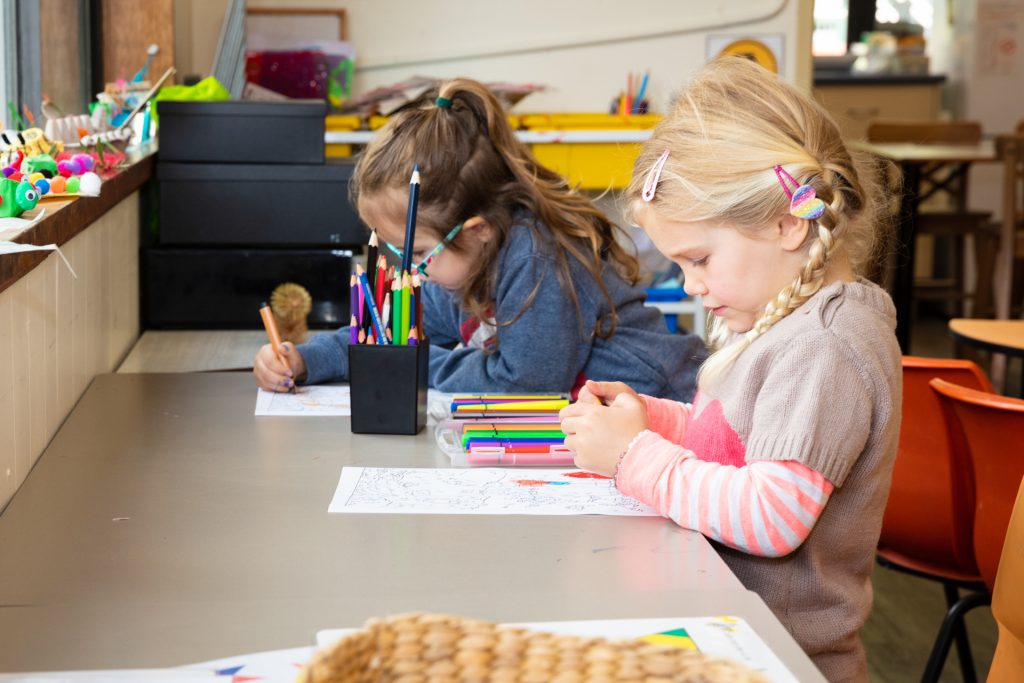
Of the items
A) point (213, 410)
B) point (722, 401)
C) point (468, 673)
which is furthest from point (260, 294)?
point (468, 673)

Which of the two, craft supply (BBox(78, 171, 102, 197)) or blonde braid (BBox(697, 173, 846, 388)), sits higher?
craft supply (BBox(78, 171, 102, 197))

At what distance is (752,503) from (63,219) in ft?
2.52

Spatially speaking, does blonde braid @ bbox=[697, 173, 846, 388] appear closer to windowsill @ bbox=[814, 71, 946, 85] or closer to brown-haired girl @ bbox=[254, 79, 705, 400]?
brown-haired girl @ bbox=[254, 79, 705, 400]

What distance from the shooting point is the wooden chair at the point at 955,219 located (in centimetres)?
508

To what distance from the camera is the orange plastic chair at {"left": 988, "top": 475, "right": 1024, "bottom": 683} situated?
107 cm

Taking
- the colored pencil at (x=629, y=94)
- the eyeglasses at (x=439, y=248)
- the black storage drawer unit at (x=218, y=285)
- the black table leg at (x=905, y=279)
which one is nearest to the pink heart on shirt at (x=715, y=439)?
the eyeglasses at (x=439, y=248)

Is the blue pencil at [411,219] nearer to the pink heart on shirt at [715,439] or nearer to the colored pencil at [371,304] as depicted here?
the colored pencil at [371,304]

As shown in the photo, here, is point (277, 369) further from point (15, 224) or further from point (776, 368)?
point (776, 368)

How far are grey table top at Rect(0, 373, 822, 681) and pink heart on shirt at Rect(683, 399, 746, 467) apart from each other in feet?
0.53

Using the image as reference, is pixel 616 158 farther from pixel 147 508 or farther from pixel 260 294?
pixel 147 508

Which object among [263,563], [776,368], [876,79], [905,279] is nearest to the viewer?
[263,563]

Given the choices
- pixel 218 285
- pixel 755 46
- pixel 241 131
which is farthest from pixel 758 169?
pixel 755 46

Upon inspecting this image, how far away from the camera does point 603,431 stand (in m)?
1.11

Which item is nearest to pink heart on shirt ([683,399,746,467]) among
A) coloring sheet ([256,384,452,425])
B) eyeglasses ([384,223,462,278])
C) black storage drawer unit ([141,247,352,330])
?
coloring sheet ([256,384,452,425])
